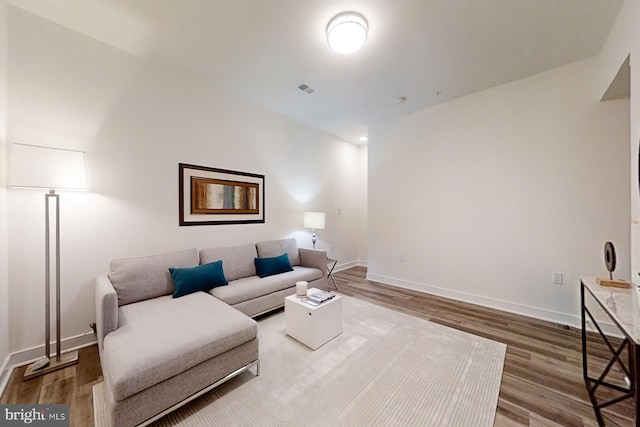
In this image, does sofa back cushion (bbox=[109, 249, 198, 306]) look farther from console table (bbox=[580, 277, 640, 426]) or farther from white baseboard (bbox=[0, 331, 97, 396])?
console table (bbox=[580, 277, 640, 426])

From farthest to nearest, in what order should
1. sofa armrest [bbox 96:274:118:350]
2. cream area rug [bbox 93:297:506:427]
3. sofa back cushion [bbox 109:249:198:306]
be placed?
1. sofa back cushion [bbox 109:249:198:306]
2. sofa armrest [bbox 96:274:118:350]
3. cream area rug [bbox 93:297:506:427]

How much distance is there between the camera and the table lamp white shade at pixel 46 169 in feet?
5.55

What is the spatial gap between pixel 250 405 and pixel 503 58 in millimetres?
3940

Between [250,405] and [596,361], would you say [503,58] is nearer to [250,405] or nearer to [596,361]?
[596,361]

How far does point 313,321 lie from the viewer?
2115 mm

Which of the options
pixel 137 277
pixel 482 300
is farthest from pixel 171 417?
pixel 482 300

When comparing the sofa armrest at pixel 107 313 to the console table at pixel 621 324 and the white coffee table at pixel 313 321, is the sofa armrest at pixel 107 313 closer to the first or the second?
the white coffee table at pixel 313 321

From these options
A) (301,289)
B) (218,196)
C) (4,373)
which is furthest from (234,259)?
(4,373)

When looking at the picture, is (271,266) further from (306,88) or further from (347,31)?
(347,31)

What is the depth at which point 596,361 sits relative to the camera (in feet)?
6.48

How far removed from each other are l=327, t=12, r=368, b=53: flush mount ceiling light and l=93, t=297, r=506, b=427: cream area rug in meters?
2.76

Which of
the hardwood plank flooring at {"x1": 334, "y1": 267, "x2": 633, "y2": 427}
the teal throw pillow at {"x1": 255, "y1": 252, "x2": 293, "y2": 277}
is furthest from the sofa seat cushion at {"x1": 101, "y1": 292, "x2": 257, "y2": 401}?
the hardwood plank flooring at {"x1": 334, "y1": 267, "x2": 633, "y2": 427}

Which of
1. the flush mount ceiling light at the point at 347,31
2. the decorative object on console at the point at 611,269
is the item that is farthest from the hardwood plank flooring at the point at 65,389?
the decorative object on console at the point at 611,269

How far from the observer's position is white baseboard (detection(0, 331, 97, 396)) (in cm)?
174
